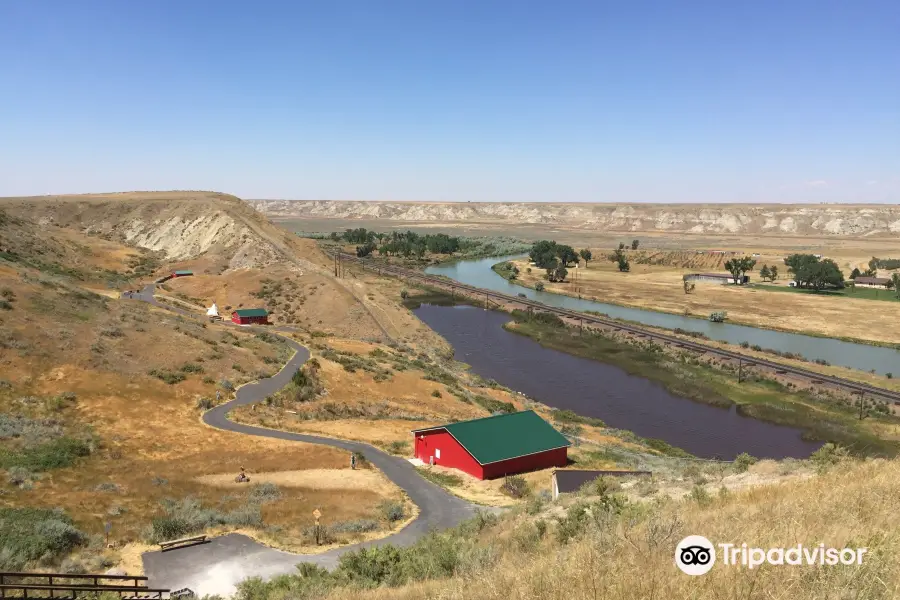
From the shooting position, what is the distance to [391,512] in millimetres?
20375

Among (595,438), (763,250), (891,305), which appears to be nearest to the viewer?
(595,438)

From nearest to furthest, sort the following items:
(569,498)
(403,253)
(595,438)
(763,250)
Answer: (569,498) < (595,438) < (403,253) < (763,250)

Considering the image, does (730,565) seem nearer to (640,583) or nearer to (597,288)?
(640,583)

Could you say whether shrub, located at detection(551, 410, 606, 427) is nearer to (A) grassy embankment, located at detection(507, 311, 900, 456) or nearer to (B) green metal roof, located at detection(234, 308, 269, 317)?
(A) grassy embankment, located at detection(507, 311, 900, 456)

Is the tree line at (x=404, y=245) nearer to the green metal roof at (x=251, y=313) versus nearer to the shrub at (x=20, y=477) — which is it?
the green metal roof at (x=251, y=313)

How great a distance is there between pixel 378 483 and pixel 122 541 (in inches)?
391

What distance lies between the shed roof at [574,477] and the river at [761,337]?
1908 inches

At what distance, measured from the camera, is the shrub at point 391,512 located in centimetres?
2020

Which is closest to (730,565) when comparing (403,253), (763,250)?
(403,253)

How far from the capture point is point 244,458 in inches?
1009

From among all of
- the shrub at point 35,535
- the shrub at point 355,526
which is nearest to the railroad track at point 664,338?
the shrub at point 355,526

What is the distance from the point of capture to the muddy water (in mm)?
39388

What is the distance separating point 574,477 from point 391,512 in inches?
285

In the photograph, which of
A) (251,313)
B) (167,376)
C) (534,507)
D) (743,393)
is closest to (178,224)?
(251,313)
